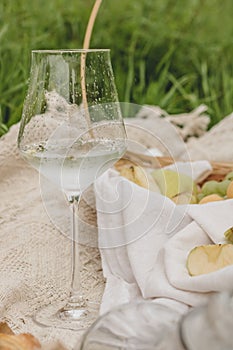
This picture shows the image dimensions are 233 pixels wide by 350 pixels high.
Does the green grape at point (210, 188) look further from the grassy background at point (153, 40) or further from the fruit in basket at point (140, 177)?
the grassy background at point (153, 40)

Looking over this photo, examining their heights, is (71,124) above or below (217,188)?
above

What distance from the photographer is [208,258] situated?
103 centimetres

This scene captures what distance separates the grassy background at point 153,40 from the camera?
7.39 ft

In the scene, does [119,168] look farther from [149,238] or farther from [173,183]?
[149,238]

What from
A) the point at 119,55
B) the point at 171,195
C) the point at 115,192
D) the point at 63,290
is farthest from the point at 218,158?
the point at 119,55

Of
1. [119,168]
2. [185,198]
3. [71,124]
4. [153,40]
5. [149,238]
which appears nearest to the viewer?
[71,124]

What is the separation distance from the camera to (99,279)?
1189mm

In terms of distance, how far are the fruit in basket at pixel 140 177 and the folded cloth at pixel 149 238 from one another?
69 millimetres

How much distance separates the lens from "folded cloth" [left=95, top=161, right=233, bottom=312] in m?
1.03

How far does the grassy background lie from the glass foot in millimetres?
1146

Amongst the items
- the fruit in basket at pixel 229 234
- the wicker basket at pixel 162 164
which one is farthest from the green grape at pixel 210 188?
the fruit in basket at pixel 229 234

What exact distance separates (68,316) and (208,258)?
216 mm

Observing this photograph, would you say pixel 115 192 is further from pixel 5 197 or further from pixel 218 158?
pixel 218 158

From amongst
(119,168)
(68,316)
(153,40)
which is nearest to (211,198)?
(119,168)
